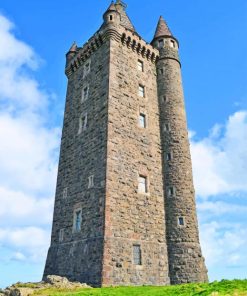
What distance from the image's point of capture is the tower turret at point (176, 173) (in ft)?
69.2

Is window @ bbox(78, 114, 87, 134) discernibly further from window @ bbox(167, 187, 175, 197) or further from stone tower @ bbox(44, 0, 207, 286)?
window @ bbox(167, 187, 175, 197)

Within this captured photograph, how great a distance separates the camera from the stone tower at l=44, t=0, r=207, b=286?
64.0 ft

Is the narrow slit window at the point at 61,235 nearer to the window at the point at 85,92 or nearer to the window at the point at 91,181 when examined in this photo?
the window at the point at 91,181

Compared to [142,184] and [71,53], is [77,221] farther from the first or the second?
[71,53]

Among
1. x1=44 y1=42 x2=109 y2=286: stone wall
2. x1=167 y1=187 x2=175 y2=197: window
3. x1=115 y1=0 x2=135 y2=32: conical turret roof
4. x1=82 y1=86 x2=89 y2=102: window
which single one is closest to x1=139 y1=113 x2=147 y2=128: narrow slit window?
x1=44 y1=42 x2=109 y2=286: stone wall

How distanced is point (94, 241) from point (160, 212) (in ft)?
19.1

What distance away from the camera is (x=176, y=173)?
24.1 meters

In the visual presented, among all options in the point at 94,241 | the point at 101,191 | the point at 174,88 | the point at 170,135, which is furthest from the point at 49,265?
the point at 174,88

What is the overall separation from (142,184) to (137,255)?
5116 millimetres

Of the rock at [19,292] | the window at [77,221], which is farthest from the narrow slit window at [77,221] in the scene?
the rock at [19,292]

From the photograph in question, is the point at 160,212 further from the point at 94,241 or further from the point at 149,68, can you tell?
the point at 149,68

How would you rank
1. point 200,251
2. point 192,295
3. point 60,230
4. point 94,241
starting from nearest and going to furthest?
1. point 192,295
2. point 94,241
3. point 200,251
4. point 60,230

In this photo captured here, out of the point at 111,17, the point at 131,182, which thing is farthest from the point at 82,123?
the point at 111,17

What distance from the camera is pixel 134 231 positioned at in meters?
20.2
